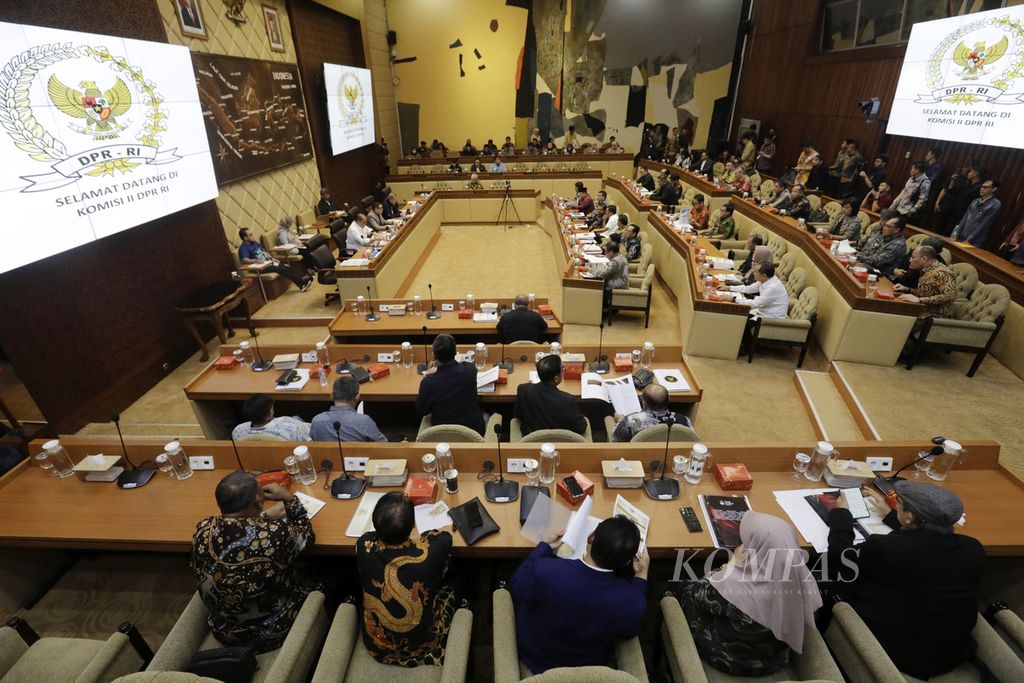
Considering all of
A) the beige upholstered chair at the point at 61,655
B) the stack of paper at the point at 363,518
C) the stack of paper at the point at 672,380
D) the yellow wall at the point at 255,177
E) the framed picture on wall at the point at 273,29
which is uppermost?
the framed picture on wall at the point at 273,29

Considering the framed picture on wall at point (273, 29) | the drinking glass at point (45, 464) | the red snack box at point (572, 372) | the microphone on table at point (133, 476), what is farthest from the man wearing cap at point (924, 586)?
the framed picture on wall at point (273, 29)

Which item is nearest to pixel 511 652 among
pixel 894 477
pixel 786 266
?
pixel 894 477

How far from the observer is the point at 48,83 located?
12.4ft

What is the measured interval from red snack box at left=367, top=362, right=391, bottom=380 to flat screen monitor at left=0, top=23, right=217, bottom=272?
2.75 metres

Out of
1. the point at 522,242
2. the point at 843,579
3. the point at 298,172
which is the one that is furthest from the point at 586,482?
the point at 298,172

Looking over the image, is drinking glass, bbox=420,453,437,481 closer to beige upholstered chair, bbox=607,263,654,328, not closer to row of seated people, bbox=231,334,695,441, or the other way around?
row of seated people, bbox=231,334,695,441

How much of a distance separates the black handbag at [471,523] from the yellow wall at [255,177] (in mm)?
6131

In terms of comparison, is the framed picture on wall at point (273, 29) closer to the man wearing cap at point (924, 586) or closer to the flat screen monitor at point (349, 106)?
the flat screen monitor at point (349, 106)

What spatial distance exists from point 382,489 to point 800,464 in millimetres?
2332

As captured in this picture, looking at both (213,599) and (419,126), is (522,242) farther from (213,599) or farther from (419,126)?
(213,599)

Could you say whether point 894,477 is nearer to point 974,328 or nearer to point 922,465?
point 922,465

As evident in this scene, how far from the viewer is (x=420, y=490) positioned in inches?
102

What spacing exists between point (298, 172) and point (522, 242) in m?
4.44

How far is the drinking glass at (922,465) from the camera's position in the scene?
268cm
